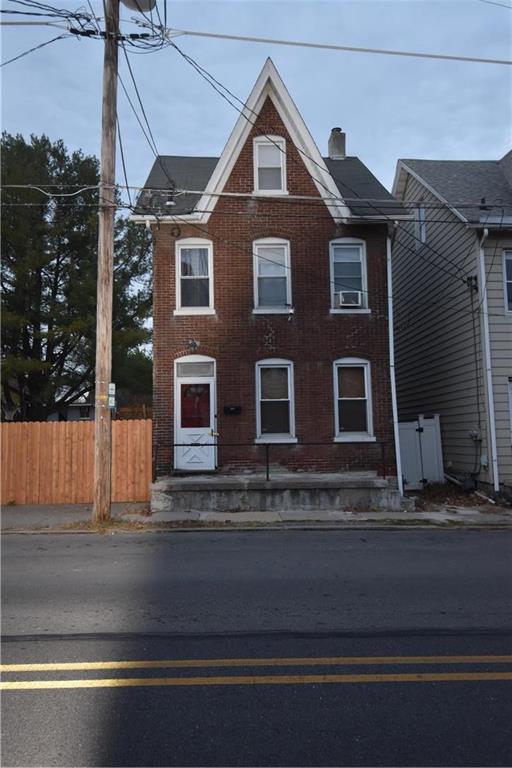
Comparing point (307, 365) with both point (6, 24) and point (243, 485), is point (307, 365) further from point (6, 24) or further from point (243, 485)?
point (6, 24)

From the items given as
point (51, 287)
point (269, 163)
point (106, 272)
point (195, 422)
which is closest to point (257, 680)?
point (106, 272)

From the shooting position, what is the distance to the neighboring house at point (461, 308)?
14.7m

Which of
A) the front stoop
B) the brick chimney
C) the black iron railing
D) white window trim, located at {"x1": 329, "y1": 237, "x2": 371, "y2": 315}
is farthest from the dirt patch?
the brick chimney

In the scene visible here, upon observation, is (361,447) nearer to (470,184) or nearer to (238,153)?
(238,153)

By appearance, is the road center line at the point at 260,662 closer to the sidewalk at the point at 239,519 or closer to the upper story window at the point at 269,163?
the sidewalk at the point at 239,519

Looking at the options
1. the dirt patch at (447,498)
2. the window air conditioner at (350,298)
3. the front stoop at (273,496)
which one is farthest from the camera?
the window air conditioner at (350,298)

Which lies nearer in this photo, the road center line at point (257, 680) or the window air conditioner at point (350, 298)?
the road center line at point (257, 680)

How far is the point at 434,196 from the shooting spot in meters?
17.2

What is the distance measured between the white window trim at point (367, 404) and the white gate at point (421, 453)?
2273mm

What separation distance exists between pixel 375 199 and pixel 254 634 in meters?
12.8

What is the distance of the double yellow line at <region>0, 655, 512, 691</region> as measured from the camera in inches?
161

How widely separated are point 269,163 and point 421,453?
349 inches

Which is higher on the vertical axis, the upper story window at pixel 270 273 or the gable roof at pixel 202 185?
the gable roof at pixel 202 185

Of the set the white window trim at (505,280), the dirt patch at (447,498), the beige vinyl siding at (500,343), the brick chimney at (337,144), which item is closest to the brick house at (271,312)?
the dirt patch at (447,498)
